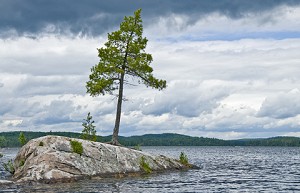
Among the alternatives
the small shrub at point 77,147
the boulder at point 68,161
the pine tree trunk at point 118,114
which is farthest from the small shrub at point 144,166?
the small shrub at point 77,147

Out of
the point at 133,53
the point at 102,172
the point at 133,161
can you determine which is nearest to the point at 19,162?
the point at 102,172

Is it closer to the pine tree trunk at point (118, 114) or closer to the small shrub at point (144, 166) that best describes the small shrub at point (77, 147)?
the small shrub at point (144, 166)

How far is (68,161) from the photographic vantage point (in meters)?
33.6

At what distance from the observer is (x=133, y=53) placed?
44.0 metres

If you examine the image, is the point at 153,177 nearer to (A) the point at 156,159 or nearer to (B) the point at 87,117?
(A) the point at 156,159

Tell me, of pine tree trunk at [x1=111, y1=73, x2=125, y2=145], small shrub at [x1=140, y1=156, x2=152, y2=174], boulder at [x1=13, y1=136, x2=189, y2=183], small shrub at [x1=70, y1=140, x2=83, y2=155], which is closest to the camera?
boulder at [x1=13, y1=136, x2=189, y2=183]

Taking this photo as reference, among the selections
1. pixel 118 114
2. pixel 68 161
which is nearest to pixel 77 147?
pixel 68 161

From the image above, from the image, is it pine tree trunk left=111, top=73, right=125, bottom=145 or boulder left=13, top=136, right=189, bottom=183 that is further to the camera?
pine tree trunk left=111, top=73, right=125, bottom=145

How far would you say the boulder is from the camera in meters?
32.3

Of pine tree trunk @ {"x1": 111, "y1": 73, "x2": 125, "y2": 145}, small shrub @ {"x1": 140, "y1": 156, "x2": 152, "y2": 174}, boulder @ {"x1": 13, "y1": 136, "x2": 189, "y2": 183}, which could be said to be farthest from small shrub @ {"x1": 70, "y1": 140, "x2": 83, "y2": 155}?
pine tree trunk @ {"x1": 111, "y1": 73, "x2": 125, "y2": 145}

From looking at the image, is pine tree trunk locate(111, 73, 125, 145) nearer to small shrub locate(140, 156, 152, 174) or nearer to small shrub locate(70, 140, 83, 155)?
small shrub locate(140, 156, 152, 174)

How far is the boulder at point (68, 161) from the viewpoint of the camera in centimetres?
3228

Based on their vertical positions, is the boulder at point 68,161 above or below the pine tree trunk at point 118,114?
below

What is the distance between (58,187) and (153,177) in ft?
32.2
